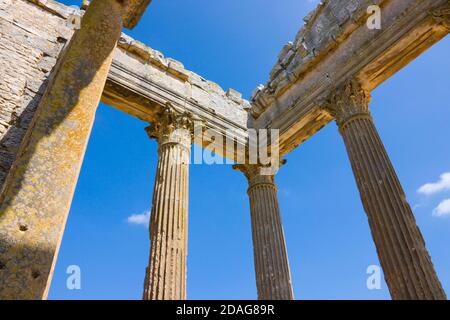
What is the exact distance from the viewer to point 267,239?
1241cm

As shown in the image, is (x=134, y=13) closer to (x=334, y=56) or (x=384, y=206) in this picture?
(x=384, y=206)

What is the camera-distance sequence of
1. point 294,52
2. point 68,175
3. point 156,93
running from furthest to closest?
point 294,52
point 156,93
point 68,175

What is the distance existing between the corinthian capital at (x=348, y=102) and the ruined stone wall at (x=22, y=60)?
8.69 meters

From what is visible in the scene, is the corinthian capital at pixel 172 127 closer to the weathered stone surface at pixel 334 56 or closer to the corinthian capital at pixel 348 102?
the weathered stone surface at pixel 334 56

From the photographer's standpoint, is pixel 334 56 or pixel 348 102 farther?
pixel 334 56

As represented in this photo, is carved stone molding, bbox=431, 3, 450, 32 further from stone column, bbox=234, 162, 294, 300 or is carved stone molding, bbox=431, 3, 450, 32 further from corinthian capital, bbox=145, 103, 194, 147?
corinthian capital, bbox=145, 103, 194, 147

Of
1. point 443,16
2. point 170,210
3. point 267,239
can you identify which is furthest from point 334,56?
point 170,210

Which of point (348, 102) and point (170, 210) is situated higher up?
point (348, 102)

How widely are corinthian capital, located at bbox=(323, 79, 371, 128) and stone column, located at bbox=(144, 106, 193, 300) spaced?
191 inches

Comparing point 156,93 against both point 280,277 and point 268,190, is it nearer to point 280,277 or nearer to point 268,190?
point 268,190

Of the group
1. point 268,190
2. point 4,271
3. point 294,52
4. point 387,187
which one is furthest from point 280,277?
point 4,271

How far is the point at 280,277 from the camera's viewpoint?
38.0ft

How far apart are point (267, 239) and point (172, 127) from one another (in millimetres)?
5032
